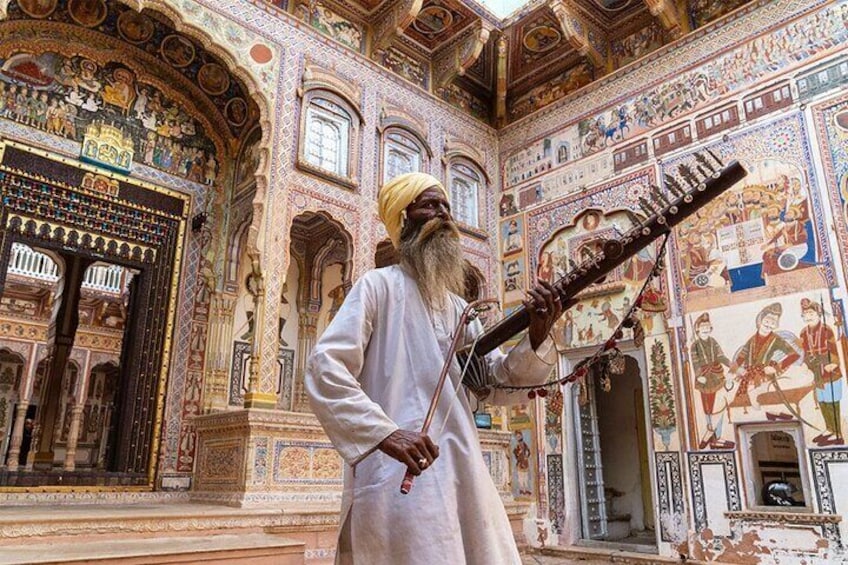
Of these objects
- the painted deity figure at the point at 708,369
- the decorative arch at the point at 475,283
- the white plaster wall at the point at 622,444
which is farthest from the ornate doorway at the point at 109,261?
the white plaster wall at the point at 622,444

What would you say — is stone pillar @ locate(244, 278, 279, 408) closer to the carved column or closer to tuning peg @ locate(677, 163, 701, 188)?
the carved column

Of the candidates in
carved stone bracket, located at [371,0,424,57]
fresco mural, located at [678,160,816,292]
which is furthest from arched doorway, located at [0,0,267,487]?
fresco mural, located at [678,160,816,292]

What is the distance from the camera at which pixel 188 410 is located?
25.8 ft

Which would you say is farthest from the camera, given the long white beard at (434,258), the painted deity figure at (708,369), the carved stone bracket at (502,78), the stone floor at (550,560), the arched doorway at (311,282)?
the carved stone bracket at (502,78)

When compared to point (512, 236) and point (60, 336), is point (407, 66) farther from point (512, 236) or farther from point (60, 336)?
point (60, 336)

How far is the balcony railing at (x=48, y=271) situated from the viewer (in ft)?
44.7

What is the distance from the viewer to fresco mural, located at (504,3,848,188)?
750 centimetres

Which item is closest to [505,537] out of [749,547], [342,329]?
[342,329]

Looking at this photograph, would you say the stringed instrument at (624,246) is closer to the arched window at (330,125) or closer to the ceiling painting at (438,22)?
the arched window at (330,125)

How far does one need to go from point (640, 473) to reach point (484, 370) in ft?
33.3

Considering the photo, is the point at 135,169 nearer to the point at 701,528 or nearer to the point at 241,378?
the point at 241,378

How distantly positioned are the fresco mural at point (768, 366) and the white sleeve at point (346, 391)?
6.62 m

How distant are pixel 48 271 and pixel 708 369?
13361 millimetres

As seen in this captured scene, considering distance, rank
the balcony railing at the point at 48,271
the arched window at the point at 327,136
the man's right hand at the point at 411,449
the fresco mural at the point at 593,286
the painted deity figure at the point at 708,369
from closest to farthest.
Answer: the man's right hand at the point at 411,449 → the painted deity figure at the point at 708,369 → the arched window at the point at 327,136 → the fresco mural at the point at 593,286 → the balcony railing at the point at 48,271
